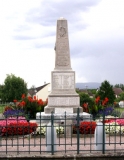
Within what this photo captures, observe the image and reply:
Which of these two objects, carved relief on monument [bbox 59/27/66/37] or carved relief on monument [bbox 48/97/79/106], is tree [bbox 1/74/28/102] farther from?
carved relief on monument [bbox 48/97/79/106]

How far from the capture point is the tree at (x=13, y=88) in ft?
208

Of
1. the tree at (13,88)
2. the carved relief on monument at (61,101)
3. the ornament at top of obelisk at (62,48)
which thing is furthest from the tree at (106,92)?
the carved relief on monument at (61,101)

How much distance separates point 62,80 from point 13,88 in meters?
46.7

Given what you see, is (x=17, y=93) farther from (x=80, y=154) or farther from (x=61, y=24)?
(x=80, y=154)

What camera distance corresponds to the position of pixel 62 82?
59.5ft

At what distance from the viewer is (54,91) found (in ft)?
59.3

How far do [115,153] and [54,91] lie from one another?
8484 millimetres

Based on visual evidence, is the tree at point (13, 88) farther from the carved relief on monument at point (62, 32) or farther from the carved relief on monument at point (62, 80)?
the carved relief on monument at point (62, 80)

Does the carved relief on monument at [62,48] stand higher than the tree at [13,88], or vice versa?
the carved relief on monument at [62,48]

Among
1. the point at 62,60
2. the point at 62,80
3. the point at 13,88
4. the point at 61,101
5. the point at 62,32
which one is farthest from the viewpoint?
the point at 13,88

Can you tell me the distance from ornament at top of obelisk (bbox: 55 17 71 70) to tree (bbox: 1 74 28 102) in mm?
45029

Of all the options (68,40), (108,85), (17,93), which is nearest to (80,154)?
(68,40)

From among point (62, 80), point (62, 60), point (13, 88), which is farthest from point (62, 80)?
point (13, 88)

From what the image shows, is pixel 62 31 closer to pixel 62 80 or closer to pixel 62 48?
pixel 62 48
